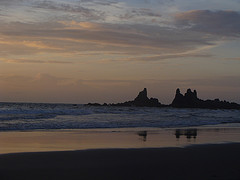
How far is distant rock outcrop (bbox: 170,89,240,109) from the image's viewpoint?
10504 centimetres

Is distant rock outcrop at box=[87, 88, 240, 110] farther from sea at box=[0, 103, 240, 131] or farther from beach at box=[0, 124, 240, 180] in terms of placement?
beach at box=[0, 124, 240, 180]

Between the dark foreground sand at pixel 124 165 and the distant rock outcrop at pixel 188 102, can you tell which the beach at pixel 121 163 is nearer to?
the dark foreground sand at pixel 124 165

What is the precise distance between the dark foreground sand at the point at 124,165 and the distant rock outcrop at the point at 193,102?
95844 mm

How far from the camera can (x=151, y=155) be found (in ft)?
30.1

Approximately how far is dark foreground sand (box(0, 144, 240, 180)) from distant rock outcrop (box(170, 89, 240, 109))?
95.8m

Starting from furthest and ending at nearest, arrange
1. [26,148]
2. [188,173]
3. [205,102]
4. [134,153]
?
[205,102] → [26,148] → [134,153] → [188,173]

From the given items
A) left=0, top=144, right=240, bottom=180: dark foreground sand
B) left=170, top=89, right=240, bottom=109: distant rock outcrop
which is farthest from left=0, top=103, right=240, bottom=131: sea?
left=170, top=89, right=240, bottom=109: distant rock outcrop

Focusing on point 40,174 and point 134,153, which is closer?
point 40,174

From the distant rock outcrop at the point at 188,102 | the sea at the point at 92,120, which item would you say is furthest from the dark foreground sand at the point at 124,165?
the distant rock outcrop at the point at 188,102

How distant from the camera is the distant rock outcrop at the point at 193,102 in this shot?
105 meters

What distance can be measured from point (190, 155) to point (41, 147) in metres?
4.98

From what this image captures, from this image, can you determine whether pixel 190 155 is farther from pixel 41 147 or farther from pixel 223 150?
pixel 41 147

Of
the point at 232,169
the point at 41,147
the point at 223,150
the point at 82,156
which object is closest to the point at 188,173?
the point at 232,169

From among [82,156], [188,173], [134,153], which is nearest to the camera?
[188,173]
